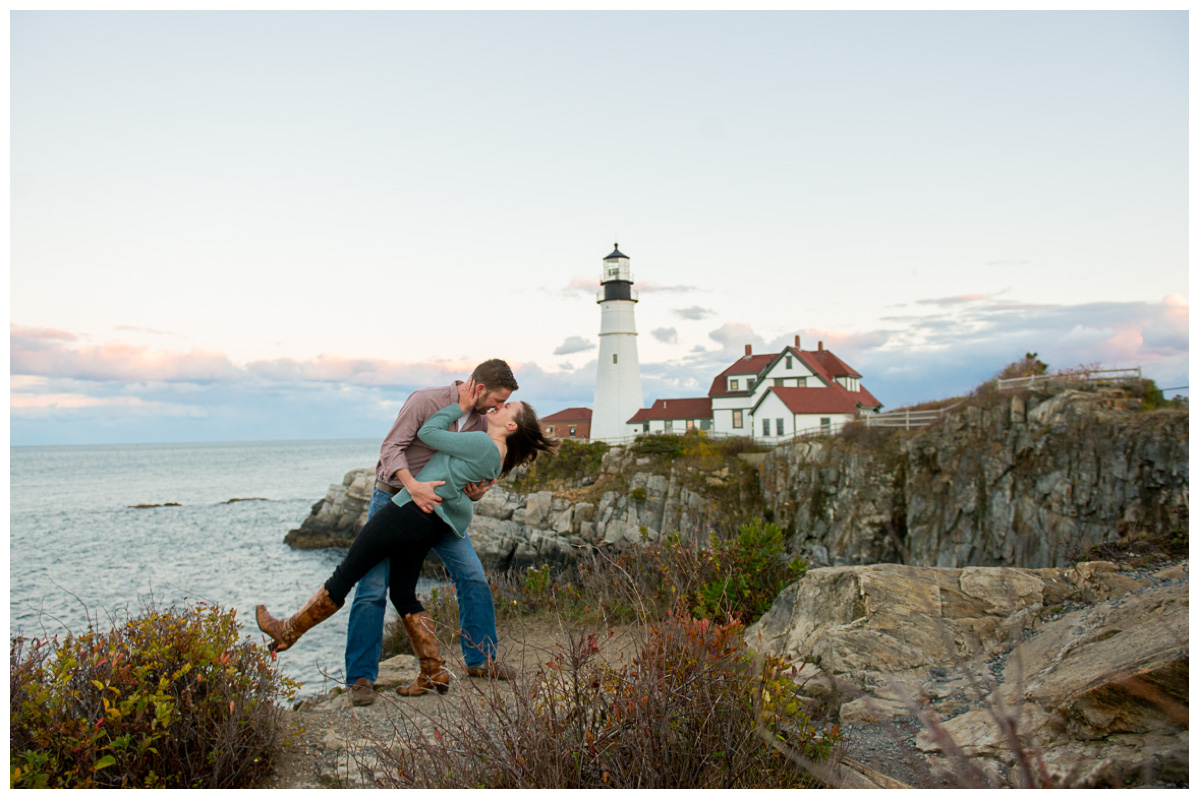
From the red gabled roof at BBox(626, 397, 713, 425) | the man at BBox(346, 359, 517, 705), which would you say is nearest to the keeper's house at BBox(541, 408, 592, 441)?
the red gabled roof at BBox(626, 397, 713, 425)

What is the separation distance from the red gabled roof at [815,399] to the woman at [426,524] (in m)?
35.0

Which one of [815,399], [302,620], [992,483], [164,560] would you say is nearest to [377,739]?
[302,620]

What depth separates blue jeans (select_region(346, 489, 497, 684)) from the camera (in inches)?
179

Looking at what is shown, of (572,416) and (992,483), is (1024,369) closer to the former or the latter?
(992,483)

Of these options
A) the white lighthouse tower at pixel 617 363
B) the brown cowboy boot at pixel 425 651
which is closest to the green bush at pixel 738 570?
the brown cowboy boot at pixel 425 651

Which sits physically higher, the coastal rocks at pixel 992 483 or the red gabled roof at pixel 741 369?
the red gabled roof at pixel 741 369

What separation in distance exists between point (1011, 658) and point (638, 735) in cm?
287

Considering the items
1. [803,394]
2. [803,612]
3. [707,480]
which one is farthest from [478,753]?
[803,394]

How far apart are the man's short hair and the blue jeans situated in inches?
42.1

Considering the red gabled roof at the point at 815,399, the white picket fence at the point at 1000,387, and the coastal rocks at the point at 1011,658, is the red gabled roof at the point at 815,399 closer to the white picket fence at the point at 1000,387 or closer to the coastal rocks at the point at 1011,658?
the white picket fence at the point at 1000,387

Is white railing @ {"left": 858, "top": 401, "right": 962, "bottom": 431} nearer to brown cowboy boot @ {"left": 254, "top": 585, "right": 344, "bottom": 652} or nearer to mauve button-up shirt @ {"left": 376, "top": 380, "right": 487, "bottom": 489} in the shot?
mauve button-up shirt @ {"left": 376, "top": 380, "right": 487, "bottom": 489}

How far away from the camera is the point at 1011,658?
4.19m

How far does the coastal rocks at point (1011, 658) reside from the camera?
108 inches

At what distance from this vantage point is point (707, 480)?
98.5 feet
